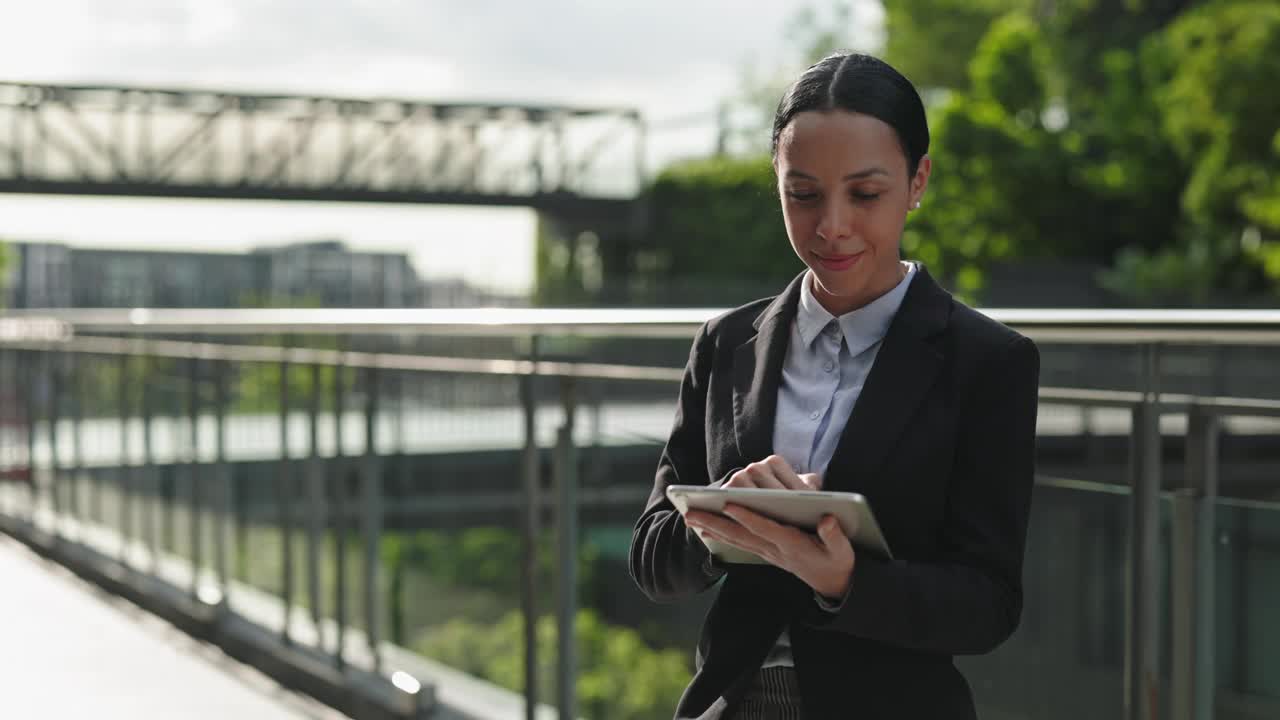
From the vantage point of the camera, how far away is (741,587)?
1.83 meters

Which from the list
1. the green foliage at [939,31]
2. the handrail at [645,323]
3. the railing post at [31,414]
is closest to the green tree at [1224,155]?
the green foliage at [939,31]

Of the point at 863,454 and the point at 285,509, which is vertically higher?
the point at 863,454

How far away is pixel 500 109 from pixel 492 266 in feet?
24.5

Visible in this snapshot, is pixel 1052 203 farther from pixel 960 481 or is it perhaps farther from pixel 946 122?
pixel 960 481

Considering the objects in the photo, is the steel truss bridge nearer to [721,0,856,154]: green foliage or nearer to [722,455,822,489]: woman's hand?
[721,0,856,154]: green foliage

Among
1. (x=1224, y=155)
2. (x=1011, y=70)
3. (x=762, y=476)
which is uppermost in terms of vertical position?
(x=1011, y=70)

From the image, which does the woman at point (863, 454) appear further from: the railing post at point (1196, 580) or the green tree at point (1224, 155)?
the green tree at point (1224, 155)

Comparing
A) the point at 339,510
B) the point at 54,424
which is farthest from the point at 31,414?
the point at 339,510

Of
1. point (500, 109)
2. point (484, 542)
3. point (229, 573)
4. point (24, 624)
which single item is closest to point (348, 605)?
point (484, 542)

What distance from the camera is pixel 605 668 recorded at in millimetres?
4262

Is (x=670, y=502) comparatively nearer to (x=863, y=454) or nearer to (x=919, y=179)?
(x=863, y=454)

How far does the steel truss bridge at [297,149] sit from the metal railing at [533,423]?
30607 mm

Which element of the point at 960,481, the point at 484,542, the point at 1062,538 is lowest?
the point at 484,542

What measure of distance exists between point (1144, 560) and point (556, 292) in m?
38.3
